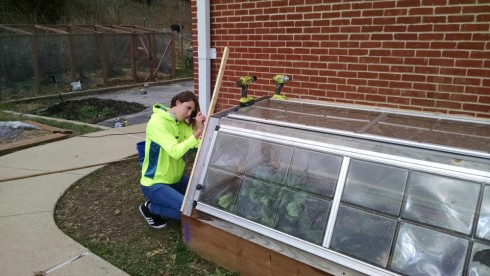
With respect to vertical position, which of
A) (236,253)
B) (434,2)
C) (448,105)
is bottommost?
(236,253)

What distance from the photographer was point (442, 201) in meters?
2.03

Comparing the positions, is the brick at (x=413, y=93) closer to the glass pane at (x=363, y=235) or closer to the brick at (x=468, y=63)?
the brick at (x=468, y=63)

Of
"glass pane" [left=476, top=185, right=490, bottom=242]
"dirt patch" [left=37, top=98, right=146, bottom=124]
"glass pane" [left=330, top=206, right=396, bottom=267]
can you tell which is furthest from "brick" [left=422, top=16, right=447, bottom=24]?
"dirt patch" [left=37, top=98, right=146, bottom=124]

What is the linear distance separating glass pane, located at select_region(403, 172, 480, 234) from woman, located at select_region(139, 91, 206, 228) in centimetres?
171

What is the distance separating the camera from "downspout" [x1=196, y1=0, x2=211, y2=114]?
5.34 meters

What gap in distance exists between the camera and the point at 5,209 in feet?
13.0

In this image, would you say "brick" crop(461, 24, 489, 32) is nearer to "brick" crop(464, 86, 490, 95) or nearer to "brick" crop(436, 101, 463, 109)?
"brick" crop(464, 86, 490, 95)

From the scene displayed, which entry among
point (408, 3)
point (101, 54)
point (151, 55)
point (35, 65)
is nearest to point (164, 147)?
point (408, 3)

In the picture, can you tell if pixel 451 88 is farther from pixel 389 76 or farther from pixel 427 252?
pixel 427 252

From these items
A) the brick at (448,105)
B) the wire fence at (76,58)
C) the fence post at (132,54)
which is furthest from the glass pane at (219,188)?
the fence post at (132,54)

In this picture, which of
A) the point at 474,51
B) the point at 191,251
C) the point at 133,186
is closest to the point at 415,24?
the point at 474,51

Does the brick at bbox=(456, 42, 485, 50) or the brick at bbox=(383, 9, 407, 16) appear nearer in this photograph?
the brick at bbox=(456, 42, 485, 50)

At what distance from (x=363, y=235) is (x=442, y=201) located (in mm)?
464

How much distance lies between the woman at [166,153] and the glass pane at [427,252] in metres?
1.75
